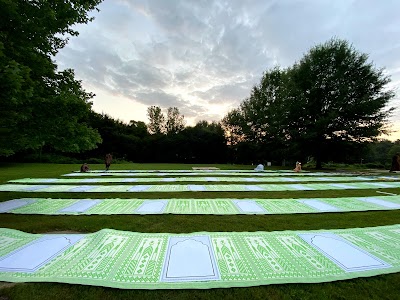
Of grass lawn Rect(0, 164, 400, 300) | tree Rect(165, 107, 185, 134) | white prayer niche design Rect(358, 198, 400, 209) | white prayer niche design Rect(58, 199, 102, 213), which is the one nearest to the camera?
grass lawn Rect(0, 164, 400, 300)

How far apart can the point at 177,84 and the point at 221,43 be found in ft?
34.3

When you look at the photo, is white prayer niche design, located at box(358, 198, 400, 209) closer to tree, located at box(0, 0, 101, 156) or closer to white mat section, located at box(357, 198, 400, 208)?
white mat section, located at box(357, 198, 400, 208)

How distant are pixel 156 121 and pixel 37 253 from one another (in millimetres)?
44852

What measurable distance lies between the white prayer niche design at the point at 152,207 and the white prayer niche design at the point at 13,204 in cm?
271

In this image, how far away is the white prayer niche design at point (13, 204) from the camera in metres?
4.63

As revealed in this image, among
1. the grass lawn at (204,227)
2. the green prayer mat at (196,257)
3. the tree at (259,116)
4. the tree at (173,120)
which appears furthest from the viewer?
the tree at (173,120)

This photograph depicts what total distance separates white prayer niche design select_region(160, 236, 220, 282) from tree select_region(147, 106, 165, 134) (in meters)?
44.0

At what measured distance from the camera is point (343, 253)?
2609mm

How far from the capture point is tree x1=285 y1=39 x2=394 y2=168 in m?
17.3

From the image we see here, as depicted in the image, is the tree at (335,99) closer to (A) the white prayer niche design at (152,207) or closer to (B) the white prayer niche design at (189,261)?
(A) the white prayer niche design at (152,207)

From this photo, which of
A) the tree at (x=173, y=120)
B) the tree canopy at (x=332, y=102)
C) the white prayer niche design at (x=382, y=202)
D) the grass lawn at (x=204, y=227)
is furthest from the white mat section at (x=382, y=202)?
the tree at (x=173, y=120)

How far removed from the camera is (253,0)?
455 inches

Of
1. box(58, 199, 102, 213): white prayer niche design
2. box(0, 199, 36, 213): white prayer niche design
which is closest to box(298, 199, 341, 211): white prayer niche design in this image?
box(58, 199, 102, 213): white prayer niche design

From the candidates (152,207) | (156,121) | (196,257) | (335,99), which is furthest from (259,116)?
(196,257)
